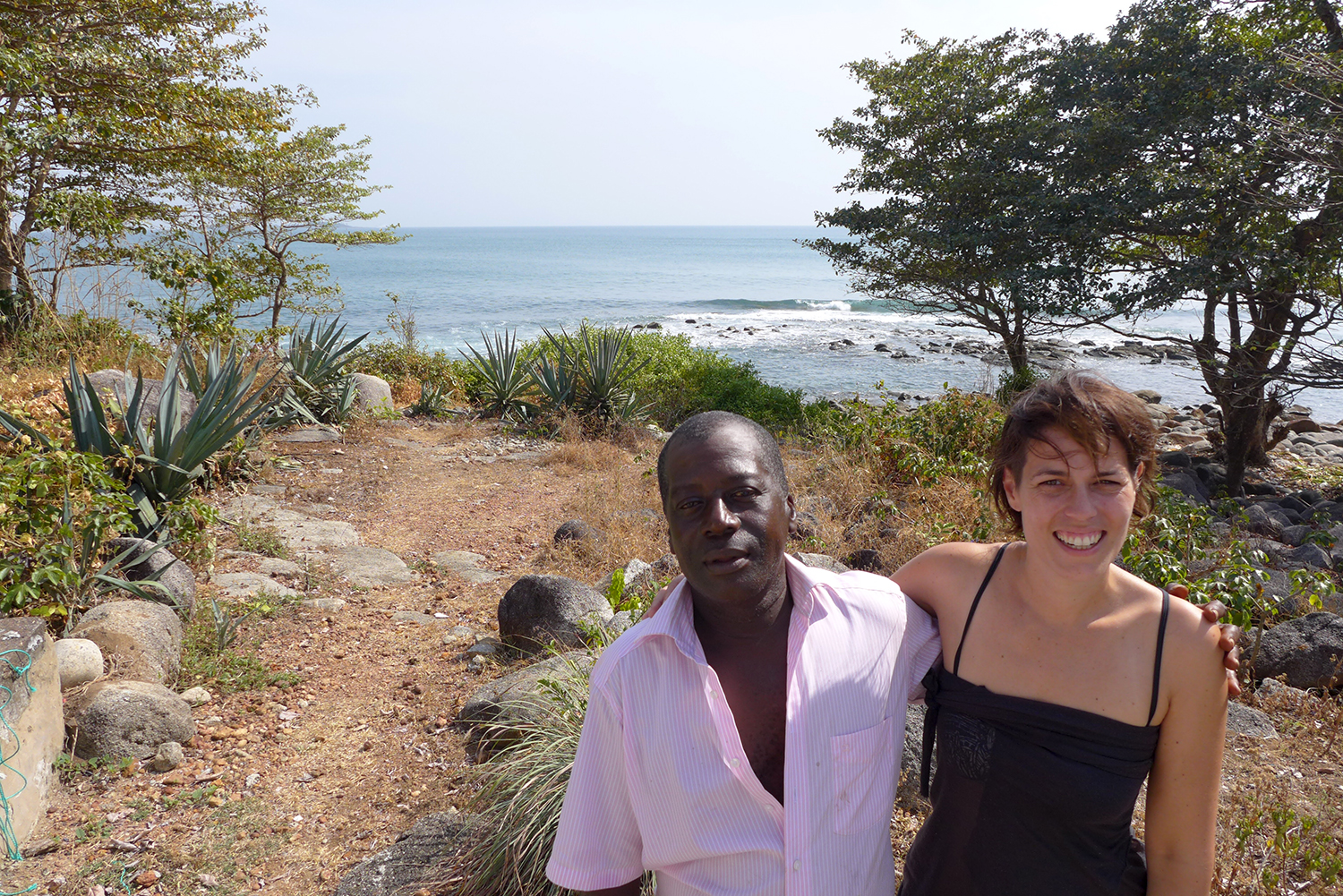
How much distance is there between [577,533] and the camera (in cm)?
686

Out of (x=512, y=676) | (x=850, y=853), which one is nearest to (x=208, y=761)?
(x=512, y=676)

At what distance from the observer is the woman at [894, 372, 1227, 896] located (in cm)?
164

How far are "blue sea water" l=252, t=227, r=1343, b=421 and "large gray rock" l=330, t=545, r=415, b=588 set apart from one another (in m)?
8.22

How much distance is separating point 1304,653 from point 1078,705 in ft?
12.2

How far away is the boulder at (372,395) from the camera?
1088 cm

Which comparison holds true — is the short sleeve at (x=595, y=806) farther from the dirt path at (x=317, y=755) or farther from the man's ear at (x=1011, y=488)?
the dirt path at (x=317, y=755)

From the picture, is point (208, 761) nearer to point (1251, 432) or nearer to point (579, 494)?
point (579, 494)

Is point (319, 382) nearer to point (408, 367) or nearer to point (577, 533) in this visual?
point (408, 367)

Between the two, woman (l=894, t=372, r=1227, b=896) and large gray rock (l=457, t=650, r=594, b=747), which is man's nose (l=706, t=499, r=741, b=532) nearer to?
woman (l=894, t=372, r=1227, b=896)

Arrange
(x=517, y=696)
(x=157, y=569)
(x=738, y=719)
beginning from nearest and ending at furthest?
(x=738, y=719) < (x=517, y=696) < (x=157, y=569)

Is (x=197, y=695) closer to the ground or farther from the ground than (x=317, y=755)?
farther from the ground

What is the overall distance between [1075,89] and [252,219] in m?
15.3

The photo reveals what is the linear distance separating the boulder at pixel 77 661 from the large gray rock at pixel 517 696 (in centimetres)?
168

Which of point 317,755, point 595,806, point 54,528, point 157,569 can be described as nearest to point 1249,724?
point 595,806
